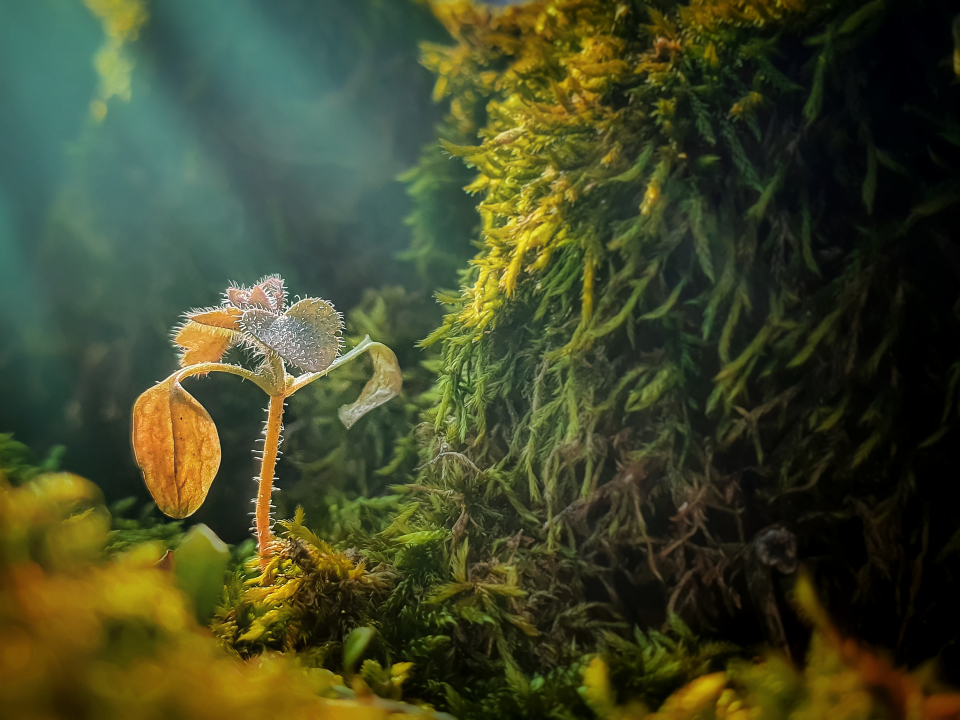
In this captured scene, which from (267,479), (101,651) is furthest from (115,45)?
(101,651)

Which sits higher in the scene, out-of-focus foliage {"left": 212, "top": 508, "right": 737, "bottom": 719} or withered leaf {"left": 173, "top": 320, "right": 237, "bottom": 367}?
withered leaf {"left": 173, "top": 320, "right": 237, "bottom": 367}

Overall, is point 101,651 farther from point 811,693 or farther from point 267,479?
point 811,693

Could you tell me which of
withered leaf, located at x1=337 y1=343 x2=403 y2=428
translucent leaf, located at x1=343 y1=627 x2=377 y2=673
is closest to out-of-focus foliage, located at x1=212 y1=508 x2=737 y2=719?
translucent leaf, located at x1=343 y1=627 x2=377 y2=673

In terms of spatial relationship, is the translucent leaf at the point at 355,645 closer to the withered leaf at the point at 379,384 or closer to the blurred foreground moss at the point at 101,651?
the blurred foreground moss at the point at 101,651

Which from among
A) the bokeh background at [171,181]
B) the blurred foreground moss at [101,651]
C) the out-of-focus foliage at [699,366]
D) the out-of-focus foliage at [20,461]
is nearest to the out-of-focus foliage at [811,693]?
the out-of-focus foliage at [699,366]

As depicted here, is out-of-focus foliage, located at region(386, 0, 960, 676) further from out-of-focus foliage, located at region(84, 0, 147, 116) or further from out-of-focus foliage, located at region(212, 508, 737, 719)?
out-of-focus foliage, located at region(84, 0, 147, 116)

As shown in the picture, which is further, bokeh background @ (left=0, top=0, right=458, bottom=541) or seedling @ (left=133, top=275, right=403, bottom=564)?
bokeh background @ (left=0, top=0, right=458, bottom=541)
